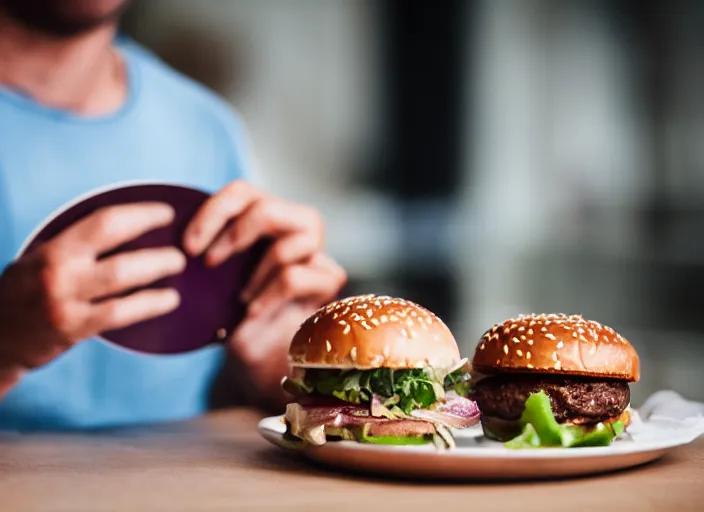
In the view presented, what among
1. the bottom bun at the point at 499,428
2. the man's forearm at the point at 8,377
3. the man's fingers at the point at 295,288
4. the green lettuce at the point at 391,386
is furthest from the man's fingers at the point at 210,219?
the bottom bun at the point at 499,428

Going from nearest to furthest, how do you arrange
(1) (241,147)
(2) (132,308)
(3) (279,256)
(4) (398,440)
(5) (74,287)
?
(4) (398,440), (5) (74,287), (2) (132,308), (3) (279,256), (1) (241,147)

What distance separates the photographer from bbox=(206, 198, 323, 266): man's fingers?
→ 2830mm

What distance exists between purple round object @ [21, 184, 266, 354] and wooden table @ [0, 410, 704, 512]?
0.65 metres

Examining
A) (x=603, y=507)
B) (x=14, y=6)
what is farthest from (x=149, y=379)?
(x=603, y=507)

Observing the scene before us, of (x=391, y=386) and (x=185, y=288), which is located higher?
(x=185, y=288)

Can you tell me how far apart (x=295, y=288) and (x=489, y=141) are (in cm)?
131

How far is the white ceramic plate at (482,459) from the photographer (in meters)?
1.66

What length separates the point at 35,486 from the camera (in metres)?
1.70

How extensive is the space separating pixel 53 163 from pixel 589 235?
2448 mm

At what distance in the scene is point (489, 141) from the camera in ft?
12.3

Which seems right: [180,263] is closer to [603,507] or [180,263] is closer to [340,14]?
[340,14]

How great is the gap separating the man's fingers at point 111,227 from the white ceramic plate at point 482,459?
1.14 metres

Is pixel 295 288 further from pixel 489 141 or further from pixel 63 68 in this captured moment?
pixel 489 141

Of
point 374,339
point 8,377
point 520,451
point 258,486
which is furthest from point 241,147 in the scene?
point 520,451
